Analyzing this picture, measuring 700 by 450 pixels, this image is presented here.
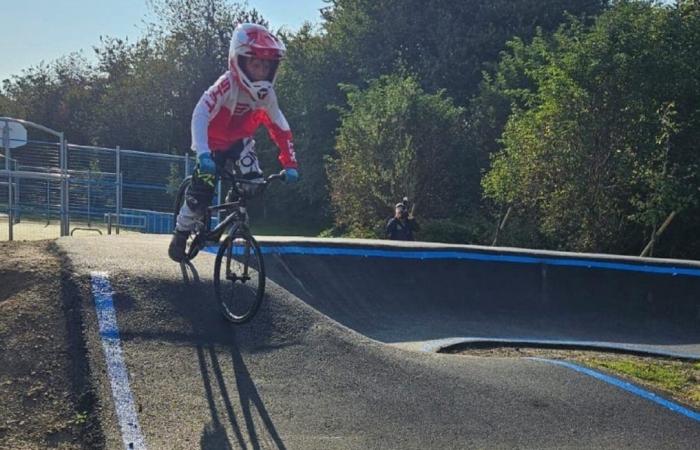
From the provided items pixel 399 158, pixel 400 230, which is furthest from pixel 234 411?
pixel 399 158

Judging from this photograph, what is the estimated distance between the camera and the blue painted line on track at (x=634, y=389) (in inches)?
194

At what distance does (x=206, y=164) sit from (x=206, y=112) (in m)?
0.67

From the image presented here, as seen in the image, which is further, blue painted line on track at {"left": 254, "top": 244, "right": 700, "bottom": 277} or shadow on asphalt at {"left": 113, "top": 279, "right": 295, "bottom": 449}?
blue painted line on track at {"left": 254, "top": 244, "right": 700, "bottom": 277}

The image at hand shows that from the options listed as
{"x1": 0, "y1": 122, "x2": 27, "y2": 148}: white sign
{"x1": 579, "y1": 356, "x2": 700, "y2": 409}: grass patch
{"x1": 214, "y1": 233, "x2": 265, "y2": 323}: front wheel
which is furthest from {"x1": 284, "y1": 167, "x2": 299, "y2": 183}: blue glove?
{"x1": 0, "y1": 122, "x2": 27, "y2": 148}: white sign

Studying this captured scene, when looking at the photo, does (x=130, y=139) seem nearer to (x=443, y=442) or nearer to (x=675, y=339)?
(x=675, y=339)

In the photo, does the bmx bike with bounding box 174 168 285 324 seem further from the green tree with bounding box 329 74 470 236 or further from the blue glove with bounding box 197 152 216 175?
the green tree with bounding box 329 74 470 236

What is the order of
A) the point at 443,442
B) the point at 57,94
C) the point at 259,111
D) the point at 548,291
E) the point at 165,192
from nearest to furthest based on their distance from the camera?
the point at 443,442 < the point at 259,111 < the point at 548,291 < the point at 165,192 < the point at 57,94

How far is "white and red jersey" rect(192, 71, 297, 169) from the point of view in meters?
5.71

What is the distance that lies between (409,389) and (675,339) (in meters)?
5.31

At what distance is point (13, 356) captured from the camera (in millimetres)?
4258

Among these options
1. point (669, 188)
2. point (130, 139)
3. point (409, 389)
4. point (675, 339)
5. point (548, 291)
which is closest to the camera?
point (409, 389)

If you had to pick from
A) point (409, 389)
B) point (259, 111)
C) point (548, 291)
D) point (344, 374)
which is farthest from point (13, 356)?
point (548, 291)

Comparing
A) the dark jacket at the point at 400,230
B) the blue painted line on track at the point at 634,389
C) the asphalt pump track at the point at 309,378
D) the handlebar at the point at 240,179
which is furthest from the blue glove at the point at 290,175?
the dark jacket at the point at 400,230

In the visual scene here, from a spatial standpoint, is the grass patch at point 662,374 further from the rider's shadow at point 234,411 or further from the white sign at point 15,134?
the white sign at point 15,134
